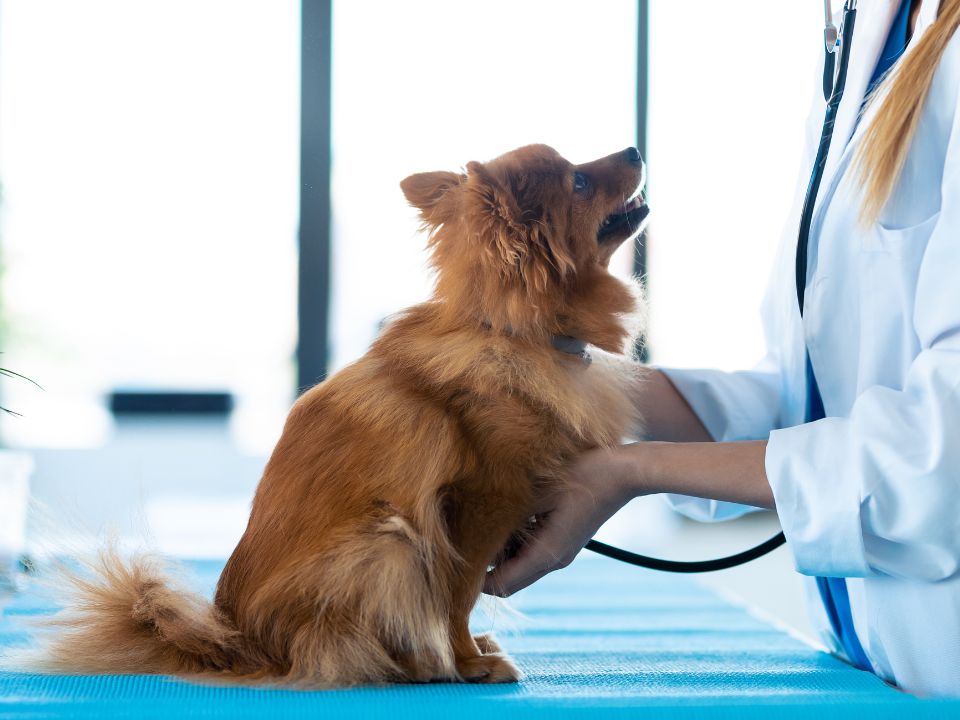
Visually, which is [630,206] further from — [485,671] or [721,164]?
[721,164]

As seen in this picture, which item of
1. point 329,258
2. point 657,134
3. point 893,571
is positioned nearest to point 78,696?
point 893,571

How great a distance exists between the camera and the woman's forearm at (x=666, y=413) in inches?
60.7

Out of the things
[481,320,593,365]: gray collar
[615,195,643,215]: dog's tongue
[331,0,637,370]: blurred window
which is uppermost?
[331,0,637,370]: blurred window

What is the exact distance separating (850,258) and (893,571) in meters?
0.43

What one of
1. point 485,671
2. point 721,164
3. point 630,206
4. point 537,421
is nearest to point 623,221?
point 630,206

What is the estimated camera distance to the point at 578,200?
4.79 ft

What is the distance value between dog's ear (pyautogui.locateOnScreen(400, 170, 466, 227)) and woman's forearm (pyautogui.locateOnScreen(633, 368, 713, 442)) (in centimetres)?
46

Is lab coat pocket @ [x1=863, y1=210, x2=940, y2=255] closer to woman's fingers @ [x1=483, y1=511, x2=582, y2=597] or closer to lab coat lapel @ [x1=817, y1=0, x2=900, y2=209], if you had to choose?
lab coat lapel @ [x1=817, y1=0, x2=900, y2=209]

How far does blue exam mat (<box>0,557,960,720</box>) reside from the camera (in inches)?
37.1

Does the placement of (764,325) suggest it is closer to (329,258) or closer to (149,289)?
(329,258)

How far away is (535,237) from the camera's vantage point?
1.36 metres

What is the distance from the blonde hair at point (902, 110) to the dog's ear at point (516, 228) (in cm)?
44

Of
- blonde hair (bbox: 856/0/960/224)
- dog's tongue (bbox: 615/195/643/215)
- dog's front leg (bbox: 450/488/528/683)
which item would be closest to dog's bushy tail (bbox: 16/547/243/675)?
dog's front leg (bbox: 450/488/528/683)

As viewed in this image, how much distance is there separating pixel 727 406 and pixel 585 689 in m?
0.60
